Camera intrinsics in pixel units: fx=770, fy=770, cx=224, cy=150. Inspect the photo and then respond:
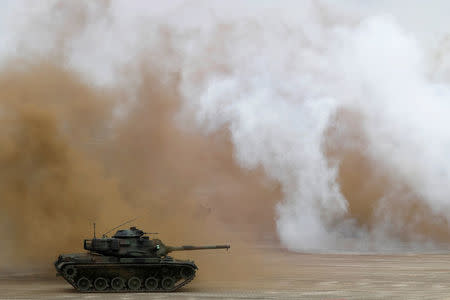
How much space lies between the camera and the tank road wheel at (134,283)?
28.3 meters

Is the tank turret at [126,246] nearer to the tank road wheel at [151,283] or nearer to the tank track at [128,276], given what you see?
the tank track at [128,276]

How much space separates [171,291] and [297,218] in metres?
24.6

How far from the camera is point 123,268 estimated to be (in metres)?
28.3

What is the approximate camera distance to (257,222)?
74562mm

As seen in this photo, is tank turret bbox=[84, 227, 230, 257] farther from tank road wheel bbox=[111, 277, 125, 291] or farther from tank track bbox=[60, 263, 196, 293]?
tank road wheel bbox=[111, 277, 125, 291]

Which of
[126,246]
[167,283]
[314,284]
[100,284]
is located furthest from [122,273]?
[314,284]

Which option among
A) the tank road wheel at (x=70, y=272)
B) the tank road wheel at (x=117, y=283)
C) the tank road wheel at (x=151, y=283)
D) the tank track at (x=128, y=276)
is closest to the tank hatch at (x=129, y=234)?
the tank track at (x=128, y=276)

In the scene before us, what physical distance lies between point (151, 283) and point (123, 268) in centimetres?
118

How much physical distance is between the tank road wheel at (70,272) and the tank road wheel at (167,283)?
3226mm

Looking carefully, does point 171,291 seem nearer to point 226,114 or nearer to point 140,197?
point 140,197

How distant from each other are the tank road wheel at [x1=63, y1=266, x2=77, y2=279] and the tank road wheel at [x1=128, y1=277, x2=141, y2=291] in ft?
6.65

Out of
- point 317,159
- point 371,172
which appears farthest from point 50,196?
point 371,172

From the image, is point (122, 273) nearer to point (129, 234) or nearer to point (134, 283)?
point (134, 283)

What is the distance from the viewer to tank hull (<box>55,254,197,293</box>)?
27922 mm
